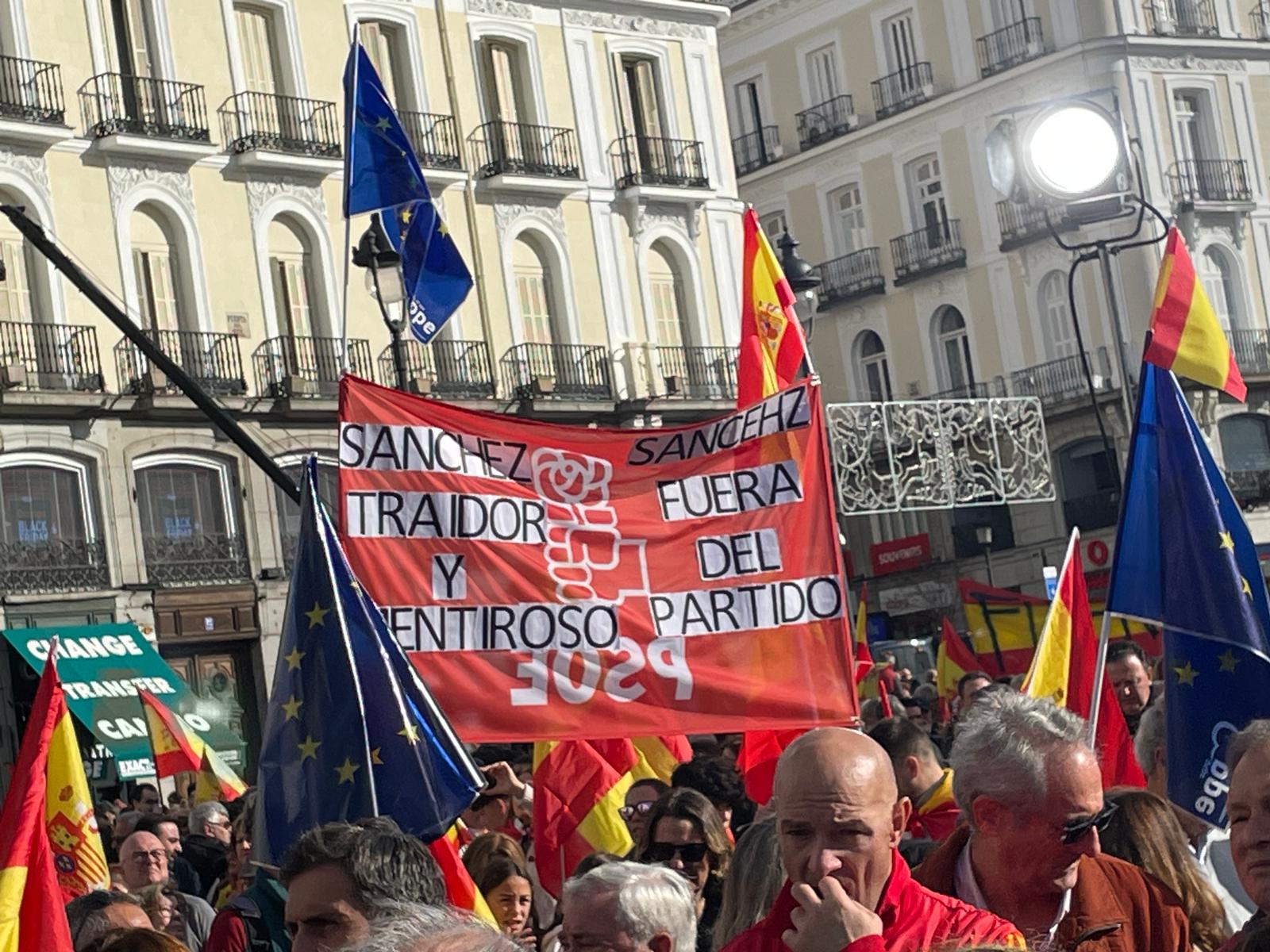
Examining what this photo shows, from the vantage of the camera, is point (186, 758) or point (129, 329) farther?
point (129, 329)

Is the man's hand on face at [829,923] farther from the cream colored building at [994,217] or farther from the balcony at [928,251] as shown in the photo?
the balcony at [928,251]

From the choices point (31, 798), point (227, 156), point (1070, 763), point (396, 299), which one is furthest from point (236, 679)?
point (1070, 763)

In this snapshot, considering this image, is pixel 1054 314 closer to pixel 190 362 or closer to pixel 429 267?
pixel 190 362

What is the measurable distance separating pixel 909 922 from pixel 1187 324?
5.67 metres

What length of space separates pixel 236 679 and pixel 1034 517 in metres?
19.2

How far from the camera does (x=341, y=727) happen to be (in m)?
7.62

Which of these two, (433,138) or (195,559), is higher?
(433,138)

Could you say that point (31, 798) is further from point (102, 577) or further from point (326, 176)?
point (326, 176)

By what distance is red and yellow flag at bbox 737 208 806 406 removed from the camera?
13031 mm

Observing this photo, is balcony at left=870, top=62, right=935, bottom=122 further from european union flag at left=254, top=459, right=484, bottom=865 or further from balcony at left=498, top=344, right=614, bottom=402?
european union flag at left=254, top=459, right=484, bottom=865

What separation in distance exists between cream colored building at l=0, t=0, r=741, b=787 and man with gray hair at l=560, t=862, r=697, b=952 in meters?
21.6

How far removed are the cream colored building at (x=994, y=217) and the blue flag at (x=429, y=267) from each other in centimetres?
2601

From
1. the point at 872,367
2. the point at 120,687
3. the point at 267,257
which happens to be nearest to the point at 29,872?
the point at 120,687

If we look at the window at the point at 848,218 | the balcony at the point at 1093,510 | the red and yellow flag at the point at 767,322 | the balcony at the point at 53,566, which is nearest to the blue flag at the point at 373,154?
the red and yellow flag at the point at 767,322
